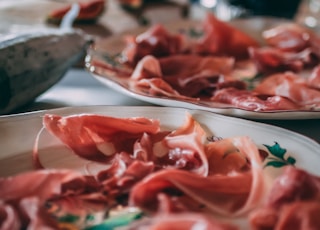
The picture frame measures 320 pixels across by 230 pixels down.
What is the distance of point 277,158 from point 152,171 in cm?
14

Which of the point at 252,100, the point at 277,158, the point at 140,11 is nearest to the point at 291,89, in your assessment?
the point at 252,100

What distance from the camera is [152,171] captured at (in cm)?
53

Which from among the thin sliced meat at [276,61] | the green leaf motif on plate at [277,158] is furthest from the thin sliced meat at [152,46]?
the green leaf motif on plate at [277,158]

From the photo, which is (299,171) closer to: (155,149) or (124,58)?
(155,149)

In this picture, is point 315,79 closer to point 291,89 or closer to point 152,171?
point 291,89

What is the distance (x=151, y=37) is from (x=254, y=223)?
585 millimetres

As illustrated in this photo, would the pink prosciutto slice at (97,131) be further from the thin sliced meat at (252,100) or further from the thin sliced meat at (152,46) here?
the thin sliced meat at (152,46)

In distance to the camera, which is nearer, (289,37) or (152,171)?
(152,171)

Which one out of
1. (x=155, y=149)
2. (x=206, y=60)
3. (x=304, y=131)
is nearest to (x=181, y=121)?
(x=155, y=149)

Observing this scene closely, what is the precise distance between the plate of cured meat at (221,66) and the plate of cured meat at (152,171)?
0.09 metres

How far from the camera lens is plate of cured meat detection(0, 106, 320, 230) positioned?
464mm

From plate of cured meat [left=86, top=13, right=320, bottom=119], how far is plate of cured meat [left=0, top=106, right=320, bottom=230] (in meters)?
0.09

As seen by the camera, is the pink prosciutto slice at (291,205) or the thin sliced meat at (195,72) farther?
the thin sliced meat at (195,72)

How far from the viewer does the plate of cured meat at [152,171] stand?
464 mm
